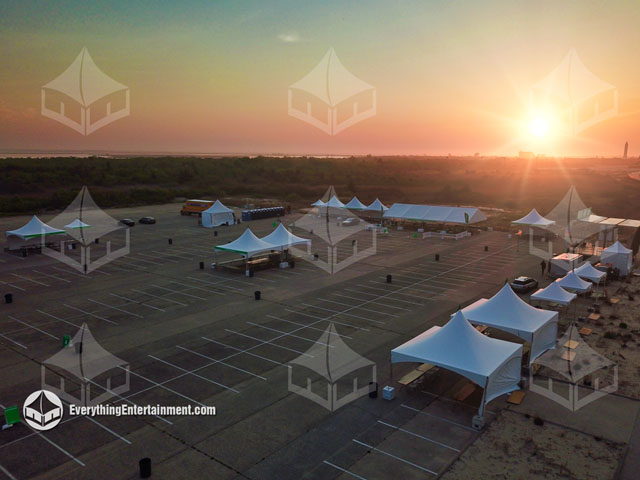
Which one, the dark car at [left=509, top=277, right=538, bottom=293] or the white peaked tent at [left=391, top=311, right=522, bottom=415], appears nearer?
the white peaked tent at [left=391, top=311, right=522, bottom=415]

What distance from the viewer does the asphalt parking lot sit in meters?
13.7

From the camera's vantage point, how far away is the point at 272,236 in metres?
39.8

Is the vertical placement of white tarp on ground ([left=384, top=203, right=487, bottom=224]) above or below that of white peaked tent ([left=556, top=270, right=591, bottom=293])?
above

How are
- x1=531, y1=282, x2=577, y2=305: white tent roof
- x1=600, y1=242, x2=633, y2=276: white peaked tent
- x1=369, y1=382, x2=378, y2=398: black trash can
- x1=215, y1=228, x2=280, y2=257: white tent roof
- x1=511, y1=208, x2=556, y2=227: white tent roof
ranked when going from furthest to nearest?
x1=511, y1=208, x2=556, y2=227: white tent roof
x1=600, y1=242, x2=633, y2=276: white peaked tent
x1=215, y1=228, x2=280, y2=257: white tent roof
x1=531, y1=282, x2=577, y2=305: white tent roof
x1=369, y1=382, x2=378, y2=398: black trash can

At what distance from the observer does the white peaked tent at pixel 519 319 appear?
20359mm

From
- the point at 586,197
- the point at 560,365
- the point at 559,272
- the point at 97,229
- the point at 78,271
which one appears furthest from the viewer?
the point at 586,197

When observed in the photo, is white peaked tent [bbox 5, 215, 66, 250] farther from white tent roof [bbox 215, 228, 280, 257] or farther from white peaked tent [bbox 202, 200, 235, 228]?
white tent roof [bbox 215, 228, 280, 257]

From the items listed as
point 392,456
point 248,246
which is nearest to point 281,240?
point 248,246

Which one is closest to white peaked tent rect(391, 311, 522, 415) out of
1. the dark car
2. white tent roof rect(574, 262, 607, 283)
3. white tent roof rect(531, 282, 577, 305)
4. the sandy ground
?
the sandy ground

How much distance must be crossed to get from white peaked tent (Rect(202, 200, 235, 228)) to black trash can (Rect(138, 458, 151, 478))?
49456 mm

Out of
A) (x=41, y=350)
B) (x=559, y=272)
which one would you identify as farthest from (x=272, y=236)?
(x=559, y=272)

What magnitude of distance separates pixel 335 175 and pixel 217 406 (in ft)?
454

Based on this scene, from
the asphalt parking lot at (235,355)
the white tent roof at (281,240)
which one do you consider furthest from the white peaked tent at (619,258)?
the white tent roof at (281,240)

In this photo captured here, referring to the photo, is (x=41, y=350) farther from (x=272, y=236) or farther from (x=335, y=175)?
(x=335, y=175)
